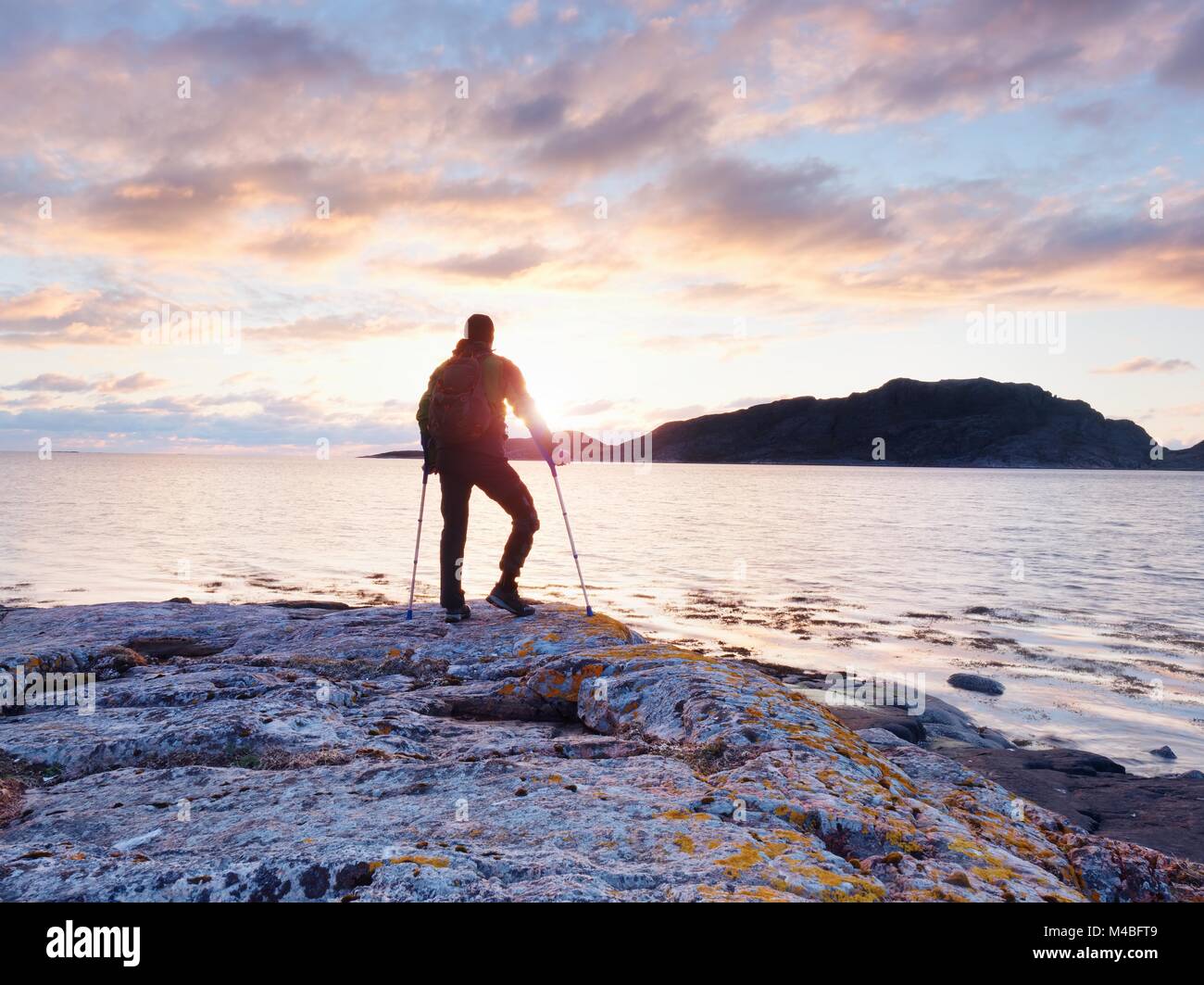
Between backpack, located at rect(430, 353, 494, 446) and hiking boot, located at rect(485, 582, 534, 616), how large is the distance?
6.05 feet

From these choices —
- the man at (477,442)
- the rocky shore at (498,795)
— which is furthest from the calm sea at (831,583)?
the man at (477,442)

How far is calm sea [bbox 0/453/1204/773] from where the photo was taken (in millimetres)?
15719

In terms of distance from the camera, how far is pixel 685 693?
5.83 m

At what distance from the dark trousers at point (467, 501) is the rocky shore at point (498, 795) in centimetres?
164

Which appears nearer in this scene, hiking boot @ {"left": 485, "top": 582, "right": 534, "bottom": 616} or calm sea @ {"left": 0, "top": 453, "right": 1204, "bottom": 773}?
hiking boot @ {"left": 485, "top": 582, "right": 534, "bottom": 616}

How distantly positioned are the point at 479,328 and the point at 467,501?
2.13m

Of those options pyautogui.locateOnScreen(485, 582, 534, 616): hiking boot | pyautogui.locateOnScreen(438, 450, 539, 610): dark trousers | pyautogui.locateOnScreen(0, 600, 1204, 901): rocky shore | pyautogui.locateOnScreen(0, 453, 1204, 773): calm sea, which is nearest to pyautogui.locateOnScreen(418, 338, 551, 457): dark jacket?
pyautogui.locateOnScreen(438, 450, 539, 610): dark trousers

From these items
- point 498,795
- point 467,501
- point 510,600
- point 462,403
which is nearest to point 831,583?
point 510,600

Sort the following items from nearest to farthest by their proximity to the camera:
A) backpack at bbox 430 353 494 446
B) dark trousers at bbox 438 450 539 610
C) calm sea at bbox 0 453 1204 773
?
backpack at bbox 430 353 494 446
dark trousers at bbox 438 450 539 610
calm sea at bbox 0 453 1204 773

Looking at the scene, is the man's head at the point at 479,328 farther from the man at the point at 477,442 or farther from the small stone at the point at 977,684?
the small stone at the point at 977,684

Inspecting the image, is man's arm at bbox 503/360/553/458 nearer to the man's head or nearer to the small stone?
the man's head

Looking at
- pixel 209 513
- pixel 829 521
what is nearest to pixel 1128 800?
pixel 829 521

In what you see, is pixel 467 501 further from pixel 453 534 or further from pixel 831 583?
pixel 831 583

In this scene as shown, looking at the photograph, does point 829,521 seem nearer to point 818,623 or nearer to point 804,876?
point 818,623
